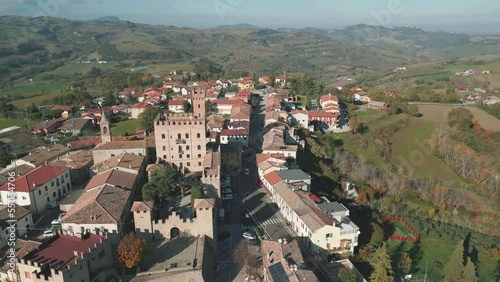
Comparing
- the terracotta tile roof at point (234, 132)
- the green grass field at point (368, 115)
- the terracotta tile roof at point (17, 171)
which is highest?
the terracotta tile roof at point (234, 132)

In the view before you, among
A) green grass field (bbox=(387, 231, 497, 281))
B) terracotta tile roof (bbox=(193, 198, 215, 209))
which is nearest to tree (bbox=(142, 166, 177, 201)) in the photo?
terracotta tile roof (bbox=(193, 198, 215, 209))

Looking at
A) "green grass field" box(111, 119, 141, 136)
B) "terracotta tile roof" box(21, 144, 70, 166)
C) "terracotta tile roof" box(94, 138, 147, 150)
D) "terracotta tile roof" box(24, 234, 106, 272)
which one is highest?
"terracotta tile roof" box(94, 138, 147, 150)

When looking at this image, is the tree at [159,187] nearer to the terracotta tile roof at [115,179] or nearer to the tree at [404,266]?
the terracotta tile roof at [115,179]

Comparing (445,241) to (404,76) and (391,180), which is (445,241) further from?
(404,76)

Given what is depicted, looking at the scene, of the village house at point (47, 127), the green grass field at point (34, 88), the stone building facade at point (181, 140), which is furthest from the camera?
the green grass field at point (34, 88)

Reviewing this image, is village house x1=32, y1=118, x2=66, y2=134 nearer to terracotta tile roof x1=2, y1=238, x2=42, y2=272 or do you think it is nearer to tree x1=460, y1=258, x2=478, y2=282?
terracotta tile roof x1=2, y1=238, x2=42, y2=272

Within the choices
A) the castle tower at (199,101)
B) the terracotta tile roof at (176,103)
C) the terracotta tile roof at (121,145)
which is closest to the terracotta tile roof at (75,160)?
the terracotta tile roof at (121,145)

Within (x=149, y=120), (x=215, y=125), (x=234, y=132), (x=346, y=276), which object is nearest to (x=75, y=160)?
(x=149, y=120)
